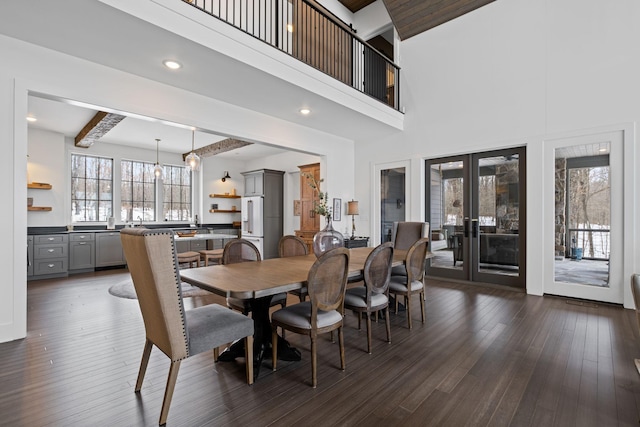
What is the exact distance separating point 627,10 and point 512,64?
50.8 inches

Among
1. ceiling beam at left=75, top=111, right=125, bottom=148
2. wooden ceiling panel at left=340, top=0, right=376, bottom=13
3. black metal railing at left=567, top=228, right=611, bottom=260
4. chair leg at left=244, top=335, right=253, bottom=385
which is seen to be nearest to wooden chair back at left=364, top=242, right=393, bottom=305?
chair leg at left=244, top=335, right=253, bottom=385

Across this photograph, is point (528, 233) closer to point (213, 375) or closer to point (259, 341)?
point (259, 341)

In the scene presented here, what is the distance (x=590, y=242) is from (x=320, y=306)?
4283mm

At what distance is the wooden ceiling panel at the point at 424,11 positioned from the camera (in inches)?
204

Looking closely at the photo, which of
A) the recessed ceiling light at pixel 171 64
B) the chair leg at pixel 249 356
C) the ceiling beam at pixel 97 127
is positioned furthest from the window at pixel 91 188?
the chair leg at pixel 249 356

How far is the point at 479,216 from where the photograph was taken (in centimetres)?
530

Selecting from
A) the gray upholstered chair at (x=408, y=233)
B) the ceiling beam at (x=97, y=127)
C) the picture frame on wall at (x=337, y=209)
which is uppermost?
the ceiling beam at (x=97, y=127)

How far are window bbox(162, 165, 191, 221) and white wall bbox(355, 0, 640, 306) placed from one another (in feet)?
19.5

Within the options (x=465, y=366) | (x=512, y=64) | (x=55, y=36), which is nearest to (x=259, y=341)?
(x=465, y=366)

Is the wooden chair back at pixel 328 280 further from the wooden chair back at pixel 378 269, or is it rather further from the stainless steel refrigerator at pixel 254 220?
the stainless steel refrigerator at pixel 254 220

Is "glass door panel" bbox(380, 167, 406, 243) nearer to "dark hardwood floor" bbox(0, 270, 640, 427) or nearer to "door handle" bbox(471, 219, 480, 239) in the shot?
"door handle" bbox(471, 219, 480, 239)

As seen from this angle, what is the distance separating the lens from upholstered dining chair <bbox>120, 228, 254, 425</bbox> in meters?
1.63

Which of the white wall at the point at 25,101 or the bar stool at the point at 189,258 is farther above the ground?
the white wall at the point at 25,101

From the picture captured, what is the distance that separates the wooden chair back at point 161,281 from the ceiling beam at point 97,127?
165 inches
